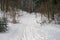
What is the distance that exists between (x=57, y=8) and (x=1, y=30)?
678 cm

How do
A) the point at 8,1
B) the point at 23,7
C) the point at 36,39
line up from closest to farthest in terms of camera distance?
the point at 36,39
the point at 8,1
the point at 23,7

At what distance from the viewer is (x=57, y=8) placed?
1638 cm

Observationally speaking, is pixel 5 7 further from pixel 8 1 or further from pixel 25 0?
pixel 25 0

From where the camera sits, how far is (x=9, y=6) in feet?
59.4

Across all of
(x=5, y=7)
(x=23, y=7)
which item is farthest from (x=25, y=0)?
(x=5, y=7)

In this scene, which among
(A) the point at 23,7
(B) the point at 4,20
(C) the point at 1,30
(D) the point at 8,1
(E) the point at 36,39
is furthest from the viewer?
(A) the point at 23,7

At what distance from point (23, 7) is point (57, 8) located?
1644 cm

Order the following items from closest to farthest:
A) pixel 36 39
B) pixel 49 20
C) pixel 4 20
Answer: pixel 36 39, pixel 4 20, pixel 49 20

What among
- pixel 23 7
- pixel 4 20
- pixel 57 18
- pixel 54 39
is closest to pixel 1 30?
pixel 4 20

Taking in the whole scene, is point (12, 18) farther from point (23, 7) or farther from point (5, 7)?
point (23, 7)

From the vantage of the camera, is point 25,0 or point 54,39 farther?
point 25,0

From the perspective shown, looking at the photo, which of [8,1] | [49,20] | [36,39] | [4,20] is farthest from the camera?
[8,1]

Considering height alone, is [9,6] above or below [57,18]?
above

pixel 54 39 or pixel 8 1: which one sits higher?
pixel 8 1
